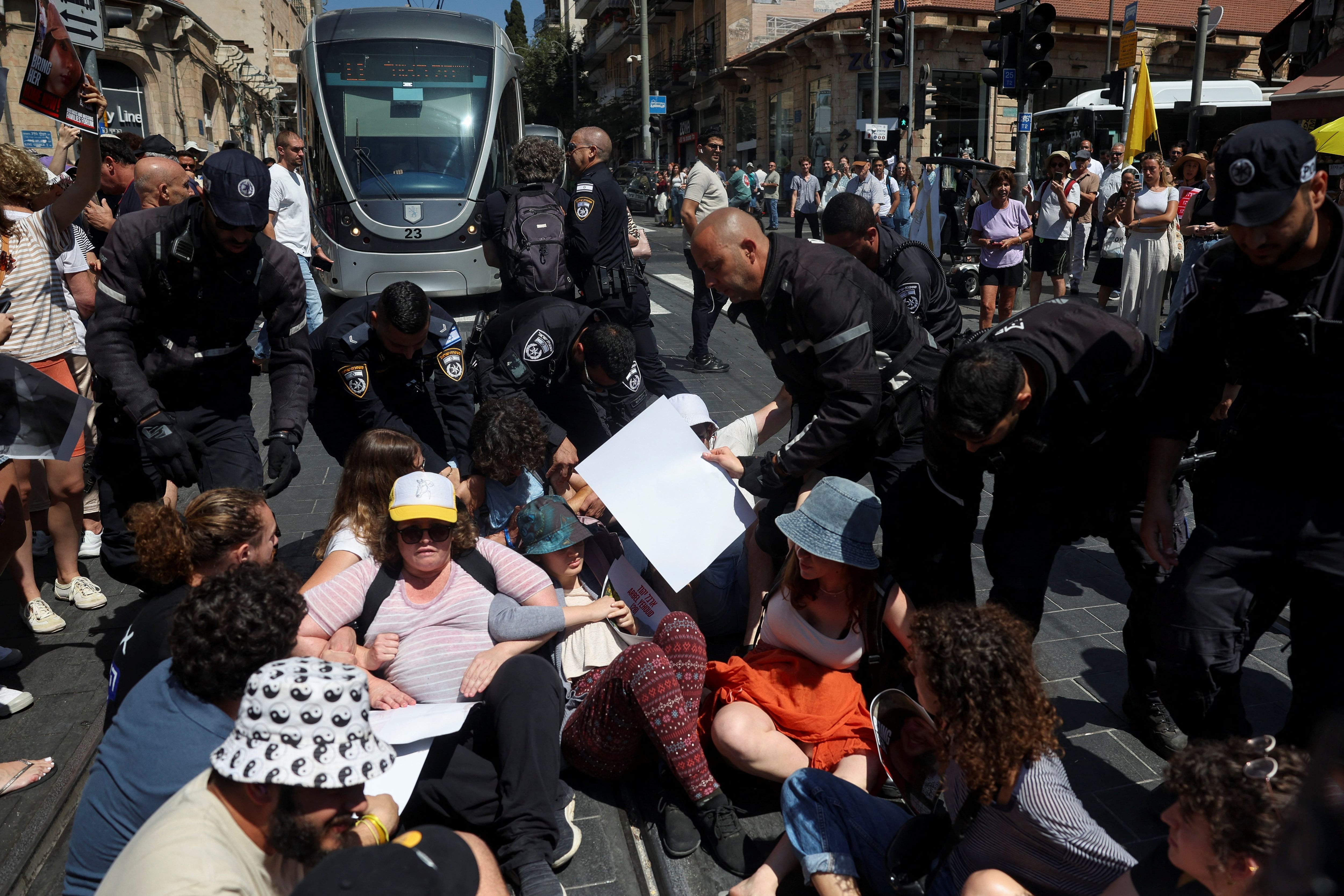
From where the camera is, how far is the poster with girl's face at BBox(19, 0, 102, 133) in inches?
160

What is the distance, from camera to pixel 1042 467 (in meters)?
2.94

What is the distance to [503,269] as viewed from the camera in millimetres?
6539

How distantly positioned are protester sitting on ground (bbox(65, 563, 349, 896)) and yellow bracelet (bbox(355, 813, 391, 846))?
0.08 feet

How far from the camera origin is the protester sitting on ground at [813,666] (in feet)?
9.45

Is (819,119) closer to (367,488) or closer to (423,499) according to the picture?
(367,488)

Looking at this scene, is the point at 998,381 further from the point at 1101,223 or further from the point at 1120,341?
the point at 1101,223

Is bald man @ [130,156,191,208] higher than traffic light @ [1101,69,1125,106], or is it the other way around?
traffic light @ [1101,69,1125,106]

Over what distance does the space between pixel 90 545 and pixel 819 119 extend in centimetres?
3141

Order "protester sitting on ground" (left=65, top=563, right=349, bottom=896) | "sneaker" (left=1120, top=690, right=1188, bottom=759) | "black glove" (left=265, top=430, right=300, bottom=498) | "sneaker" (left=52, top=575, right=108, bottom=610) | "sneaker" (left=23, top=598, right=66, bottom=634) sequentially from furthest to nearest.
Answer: "sneaker" (left=52, top=575, right=108, bottom=610), "sneaker" (left=23, top=598, right=66, bottom=634), "black glove" (left=265, top=430, right=300, bottom=498), "sneaker" (left=1120, top=690, right=1188, bottom=759), "protester sitting on ground" (left=65, top=563, right=349, bottom=896)

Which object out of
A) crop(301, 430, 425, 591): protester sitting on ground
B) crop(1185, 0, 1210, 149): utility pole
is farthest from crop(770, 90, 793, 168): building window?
crop(301, 430, 425, 591): protester sitting on ground

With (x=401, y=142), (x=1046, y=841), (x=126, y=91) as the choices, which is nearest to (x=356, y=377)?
(x=1046, y=841)

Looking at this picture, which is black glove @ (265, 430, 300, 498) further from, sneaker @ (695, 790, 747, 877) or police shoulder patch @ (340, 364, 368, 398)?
sneaker @ (695, 790, 747, 877)

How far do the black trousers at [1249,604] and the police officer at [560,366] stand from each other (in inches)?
99.2

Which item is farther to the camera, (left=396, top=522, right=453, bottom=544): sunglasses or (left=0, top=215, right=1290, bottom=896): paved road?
(left=396, top=522, right=453, bottom=544): sunglasses
